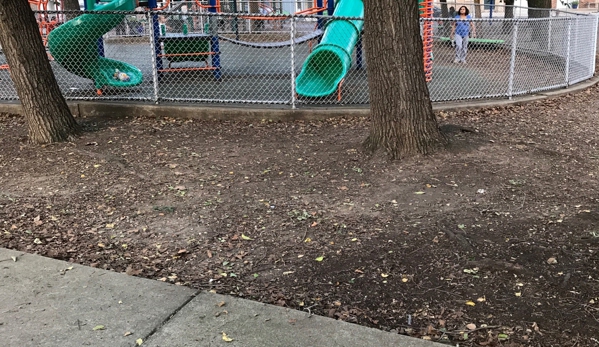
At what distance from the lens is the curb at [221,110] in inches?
318

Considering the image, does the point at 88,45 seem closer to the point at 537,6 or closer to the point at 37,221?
the point at 37,221

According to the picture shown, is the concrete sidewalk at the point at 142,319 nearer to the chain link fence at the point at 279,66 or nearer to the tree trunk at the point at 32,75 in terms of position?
the tree trunk at the point at 32,75

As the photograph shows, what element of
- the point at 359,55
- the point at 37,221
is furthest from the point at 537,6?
the point at 37,221

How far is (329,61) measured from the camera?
9492mm

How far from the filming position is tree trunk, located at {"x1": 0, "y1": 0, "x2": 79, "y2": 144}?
650cm

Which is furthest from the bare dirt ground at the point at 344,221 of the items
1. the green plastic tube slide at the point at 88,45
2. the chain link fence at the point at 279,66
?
the green plastic tube slide at the point at 88,45

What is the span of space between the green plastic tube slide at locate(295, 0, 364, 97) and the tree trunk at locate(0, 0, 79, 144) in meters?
3.60

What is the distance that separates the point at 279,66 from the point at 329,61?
3641 millimetres

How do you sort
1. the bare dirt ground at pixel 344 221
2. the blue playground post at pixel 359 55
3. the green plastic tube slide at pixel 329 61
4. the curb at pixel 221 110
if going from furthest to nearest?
the blue playground post at pixel 359 55 → the green plastic tube slide at pixel 329 61 → the curb at pixel 221 110 → the bare dirt ground at pixel 344 221

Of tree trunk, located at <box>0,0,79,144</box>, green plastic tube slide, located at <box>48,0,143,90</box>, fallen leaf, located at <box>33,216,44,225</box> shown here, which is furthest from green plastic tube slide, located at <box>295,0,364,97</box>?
fallen leaf, located at <box>33,216,44,225</box>

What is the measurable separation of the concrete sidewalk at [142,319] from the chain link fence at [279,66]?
15.3 ft

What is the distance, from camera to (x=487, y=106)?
867 centimetres

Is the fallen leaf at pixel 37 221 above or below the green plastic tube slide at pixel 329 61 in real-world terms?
below

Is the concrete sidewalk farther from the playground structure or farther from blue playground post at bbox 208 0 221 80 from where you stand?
blue playground post at bbox 208 0 221 80
